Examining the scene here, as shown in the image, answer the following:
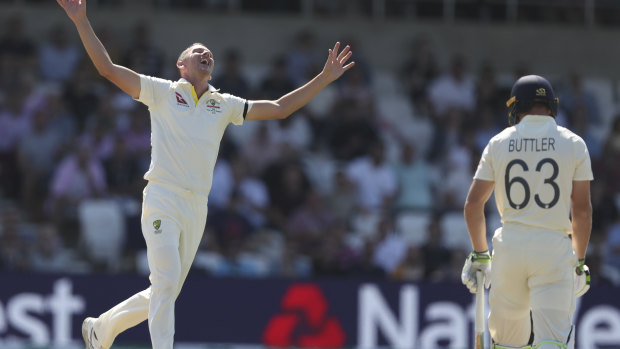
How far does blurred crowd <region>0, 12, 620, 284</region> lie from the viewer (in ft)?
44.2

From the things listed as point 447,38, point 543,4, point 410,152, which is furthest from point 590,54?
point 410,152

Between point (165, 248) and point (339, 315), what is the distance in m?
5.79

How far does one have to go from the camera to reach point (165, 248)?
7141 millimetres

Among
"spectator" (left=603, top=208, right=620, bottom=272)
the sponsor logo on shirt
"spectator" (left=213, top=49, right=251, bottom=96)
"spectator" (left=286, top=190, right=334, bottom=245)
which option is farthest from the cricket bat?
"spectator" (left=213, top=49, right=251, bottom=96)

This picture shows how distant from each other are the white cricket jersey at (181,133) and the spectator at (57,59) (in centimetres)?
828

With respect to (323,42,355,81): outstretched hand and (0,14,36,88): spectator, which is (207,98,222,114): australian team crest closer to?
(323,42,355,81): outstretched hand

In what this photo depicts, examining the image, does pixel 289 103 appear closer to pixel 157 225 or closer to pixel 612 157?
pixel 157 225

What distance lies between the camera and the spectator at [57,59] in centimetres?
1536

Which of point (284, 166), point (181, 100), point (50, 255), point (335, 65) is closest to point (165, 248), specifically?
point (181, 100)

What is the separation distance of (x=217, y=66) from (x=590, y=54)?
5920 mm

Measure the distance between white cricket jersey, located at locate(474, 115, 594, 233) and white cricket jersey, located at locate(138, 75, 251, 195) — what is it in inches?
73.8

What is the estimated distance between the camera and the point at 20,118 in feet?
47.3

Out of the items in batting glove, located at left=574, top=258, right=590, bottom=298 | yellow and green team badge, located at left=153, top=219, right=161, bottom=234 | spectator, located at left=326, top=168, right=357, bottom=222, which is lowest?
batting glove, located at left=574, top=258, right=590, bottom=298

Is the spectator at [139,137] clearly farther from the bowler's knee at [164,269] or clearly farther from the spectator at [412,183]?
the bowler's knee at [164,269]
